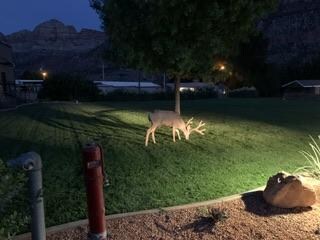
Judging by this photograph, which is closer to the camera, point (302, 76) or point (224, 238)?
point (224, 238)

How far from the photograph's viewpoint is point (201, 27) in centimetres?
1049

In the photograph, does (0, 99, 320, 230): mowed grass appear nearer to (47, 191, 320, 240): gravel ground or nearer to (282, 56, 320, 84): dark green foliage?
(47, 191, 320, 240): gravel ground

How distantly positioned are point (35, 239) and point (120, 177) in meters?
3.09

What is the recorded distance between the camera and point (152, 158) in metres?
8.37

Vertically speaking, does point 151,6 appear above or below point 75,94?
above

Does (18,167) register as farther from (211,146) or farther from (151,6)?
(151,6)

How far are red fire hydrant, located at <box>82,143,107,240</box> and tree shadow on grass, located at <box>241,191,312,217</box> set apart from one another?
211 centimetres

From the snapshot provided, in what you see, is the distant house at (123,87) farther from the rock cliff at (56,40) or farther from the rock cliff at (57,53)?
the rock cliff at (56,40)

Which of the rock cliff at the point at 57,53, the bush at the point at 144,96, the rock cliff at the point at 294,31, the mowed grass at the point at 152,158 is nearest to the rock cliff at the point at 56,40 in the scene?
the rock cliff at the point at 57,53

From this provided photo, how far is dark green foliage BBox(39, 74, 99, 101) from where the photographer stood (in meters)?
44.7

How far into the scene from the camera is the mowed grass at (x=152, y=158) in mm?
6012

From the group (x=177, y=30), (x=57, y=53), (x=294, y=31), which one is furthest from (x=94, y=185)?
(x=57, y=53)

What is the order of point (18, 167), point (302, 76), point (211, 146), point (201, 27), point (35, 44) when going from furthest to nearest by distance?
point (35, 44) < point (302, 76) < point (201, 27) < point (211, 146) < point (18, 167)

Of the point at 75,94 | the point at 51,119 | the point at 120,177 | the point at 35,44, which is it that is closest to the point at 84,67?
the point at 35,44
